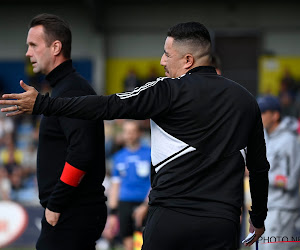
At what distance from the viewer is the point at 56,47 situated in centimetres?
422

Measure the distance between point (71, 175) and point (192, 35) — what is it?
122 centimetres

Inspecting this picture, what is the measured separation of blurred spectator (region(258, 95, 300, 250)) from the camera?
612 centimetres

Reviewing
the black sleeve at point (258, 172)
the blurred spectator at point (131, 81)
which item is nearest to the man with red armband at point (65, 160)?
the black sleeve at point (258, 172)

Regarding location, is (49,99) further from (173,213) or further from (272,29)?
(272,29)

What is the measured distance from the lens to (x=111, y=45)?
21.0 metres

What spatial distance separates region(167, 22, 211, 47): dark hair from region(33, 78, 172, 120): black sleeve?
33cm

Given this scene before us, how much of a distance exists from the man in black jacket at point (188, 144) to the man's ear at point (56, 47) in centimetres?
103

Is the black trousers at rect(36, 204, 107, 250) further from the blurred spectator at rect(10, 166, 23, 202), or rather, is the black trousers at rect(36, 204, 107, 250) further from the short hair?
the blurred spectator at rect(10, 166, 23, 202)

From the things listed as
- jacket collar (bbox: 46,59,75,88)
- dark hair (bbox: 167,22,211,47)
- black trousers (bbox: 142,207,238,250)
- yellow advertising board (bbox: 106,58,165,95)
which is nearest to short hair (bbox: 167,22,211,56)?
dark hair (bbox: 167,22,211,47)

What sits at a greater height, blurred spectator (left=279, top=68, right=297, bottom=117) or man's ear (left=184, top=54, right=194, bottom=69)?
man's ear (left=184, top=54, right=194, bottom=69)

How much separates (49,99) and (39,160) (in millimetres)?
1010

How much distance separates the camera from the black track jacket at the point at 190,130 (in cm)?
316

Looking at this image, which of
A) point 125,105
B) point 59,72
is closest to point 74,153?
point 59,72

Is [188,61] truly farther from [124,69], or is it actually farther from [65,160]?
[124,69]
